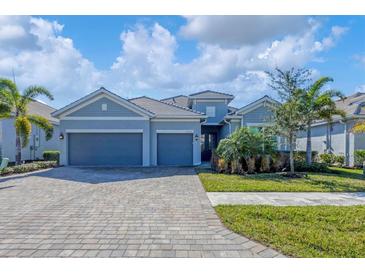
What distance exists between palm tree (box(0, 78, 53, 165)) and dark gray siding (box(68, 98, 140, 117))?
2.13 metres

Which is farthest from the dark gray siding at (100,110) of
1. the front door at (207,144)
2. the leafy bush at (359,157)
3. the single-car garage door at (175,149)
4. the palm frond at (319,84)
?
the leafy bush at (359,157)

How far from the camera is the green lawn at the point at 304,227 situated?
164 inches

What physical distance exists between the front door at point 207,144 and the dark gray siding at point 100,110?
914 cm

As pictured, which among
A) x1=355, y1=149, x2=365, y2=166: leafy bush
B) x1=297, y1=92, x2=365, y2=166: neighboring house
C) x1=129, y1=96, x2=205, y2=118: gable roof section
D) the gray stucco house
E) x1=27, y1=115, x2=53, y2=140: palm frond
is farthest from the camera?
x1=129, y1=96, x2=205, y2=118: gable roof section

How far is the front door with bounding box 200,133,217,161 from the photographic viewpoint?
23906 mm

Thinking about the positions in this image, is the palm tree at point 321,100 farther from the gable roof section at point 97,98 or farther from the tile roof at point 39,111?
the tile roof at point 39,111

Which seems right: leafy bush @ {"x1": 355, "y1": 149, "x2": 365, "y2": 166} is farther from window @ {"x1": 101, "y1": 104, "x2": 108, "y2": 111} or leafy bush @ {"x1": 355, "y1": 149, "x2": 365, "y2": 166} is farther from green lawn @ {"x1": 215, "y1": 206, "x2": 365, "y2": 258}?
window @ {"x1": 101, "y1": 104, "x2": 108, "y2": 111}

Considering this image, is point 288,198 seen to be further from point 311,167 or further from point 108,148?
point 108,148

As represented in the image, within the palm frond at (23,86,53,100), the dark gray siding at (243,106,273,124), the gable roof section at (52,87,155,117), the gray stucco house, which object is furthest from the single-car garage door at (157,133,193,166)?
the palm frond at (23,86,53,100)

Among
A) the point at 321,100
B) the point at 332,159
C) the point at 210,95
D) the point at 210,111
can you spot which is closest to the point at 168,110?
the point at 210,111

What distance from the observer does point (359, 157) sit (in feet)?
56.1
